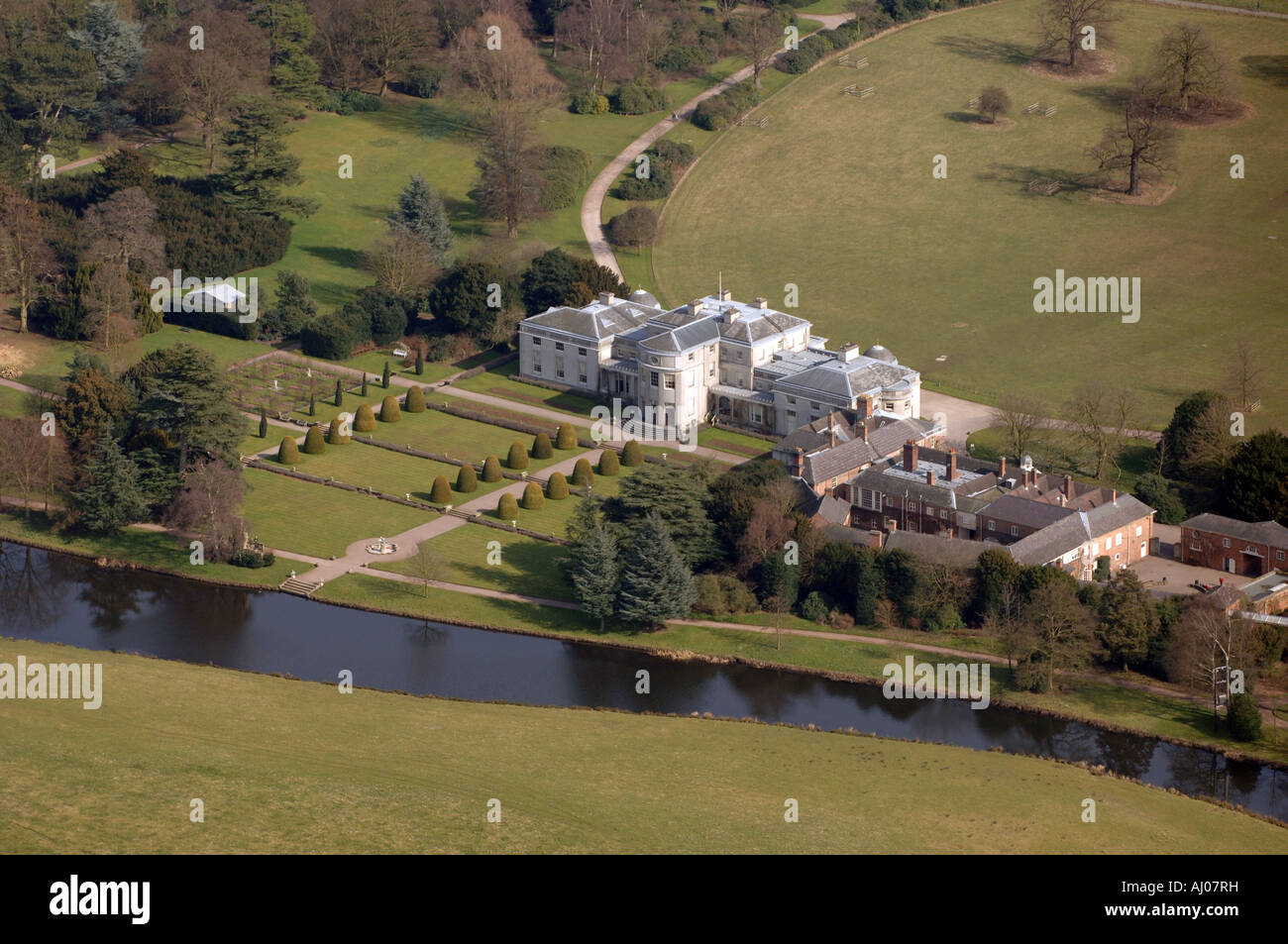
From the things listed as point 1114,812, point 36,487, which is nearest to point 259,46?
point 36,487

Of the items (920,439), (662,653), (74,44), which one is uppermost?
(74,44)

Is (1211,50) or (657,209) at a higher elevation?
(1211,50)

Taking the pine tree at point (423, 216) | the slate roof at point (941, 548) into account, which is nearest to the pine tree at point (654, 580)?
the slate roof at point (941, 548)

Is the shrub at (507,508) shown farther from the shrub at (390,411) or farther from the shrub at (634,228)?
the shrub at (634,228)

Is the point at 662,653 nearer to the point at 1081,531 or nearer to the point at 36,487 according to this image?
the point at 1081,531

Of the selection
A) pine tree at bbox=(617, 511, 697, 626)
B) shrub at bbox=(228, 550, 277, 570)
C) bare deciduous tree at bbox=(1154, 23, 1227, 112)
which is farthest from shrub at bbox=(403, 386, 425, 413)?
bare deciduous tree at bbox=(1154, 23, 1227, 112)

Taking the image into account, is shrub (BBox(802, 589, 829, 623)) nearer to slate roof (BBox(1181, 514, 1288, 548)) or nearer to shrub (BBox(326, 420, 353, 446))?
slate roof (BBox(1181, 514, 1288, 548))
